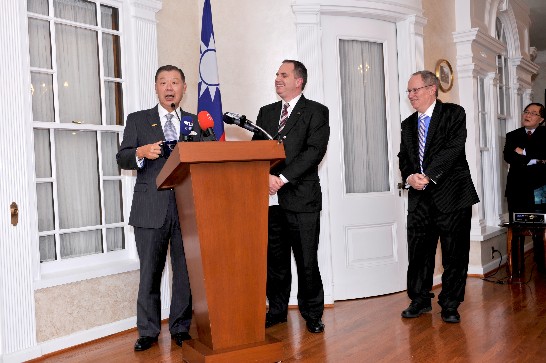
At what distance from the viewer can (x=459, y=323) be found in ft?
12.7

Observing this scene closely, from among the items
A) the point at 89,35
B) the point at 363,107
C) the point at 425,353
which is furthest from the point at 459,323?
the point at 89,35

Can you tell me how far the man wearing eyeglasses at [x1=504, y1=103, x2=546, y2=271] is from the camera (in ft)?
20.0

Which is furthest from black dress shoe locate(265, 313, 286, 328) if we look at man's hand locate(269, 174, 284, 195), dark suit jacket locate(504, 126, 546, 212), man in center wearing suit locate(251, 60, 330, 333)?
dark suit jacket locate(504, 126, 546, 212)

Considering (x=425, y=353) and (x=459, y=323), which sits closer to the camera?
(x=425, y=353)

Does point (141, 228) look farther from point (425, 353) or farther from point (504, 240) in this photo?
point (504, 240)

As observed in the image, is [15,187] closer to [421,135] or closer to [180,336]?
[180,336]

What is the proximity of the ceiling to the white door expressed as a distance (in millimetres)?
4682

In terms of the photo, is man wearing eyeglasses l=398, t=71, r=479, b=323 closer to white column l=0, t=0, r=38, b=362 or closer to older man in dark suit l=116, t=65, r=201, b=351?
older man in dark suit l=116, t=65, r=201, b=351

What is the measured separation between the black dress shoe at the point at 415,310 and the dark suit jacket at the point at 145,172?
1.78m

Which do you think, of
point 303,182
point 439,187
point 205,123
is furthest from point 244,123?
point 439,187

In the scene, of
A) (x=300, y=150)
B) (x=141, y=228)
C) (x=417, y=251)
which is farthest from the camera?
(x=417, y=251)

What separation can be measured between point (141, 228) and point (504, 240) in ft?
15.5

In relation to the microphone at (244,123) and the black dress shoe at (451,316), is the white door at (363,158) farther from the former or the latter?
the microphone at (244,123)

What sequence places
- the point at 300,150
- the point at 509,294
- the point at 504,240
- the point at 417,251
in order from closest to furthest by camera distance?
the point at 300,150, the point at 417,251, the point at 509,294, the point at 504,240
